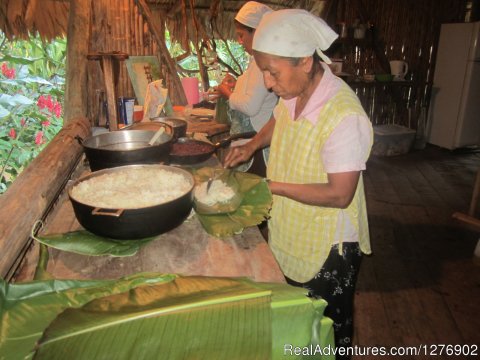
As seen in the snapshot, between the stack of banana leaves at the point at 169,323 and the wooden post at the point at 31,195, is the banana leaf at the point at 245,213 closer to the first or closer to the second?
the stack of banana leaves at the point at 169,323

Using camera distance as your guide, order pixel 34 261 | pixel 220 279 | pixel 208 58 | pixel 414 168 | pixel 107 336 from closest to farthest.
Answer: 1. pixel 107 336
2. pixel 220 279
3. pixel 34 261
4. pixel 208 58
5. pixel 414 168

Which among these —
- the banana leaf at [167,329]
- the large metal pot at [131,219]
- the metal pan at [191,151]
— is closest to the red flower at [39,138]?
the metal pan at [191,151]

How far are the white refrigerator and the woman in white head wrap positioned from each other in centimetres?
668

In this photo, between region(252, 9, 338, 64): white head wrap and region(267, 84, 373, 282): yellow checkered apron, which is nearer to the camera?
region(252, 9, 338, 64): white head wrap

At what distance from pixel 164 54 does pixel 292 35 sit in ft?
10.9

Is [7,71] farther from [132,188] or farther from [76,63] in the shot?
[132,188]

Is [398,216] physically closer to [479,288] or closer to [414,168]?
[479,288]

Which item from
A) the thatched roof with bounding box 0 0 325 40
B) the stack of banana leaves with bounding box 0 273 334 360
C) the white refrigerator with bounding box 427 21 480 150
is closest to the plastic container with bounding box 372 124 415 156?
the white refrigerator with bounding box 427 21 480 150

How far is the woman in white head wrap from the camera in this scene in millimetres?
1480

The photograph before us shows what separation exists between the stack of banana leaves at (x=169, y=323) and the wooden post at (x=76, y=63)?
2.65 m

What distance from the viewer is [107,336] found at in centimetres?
78

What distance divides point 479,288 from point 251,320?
330 cm

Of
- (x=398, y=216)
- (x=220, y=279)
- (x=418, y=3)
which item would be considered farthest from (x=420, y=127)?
(x=220, y=279)

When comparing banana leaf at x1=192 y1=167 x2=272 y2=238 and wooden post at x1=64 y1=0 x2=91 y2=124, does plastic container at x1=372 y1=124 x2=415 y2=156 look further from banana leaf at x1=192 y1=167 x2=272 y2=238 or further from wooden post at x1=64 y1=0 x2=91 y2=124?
banana leaf at x1=192 y1=167 x2=272 y2=238
